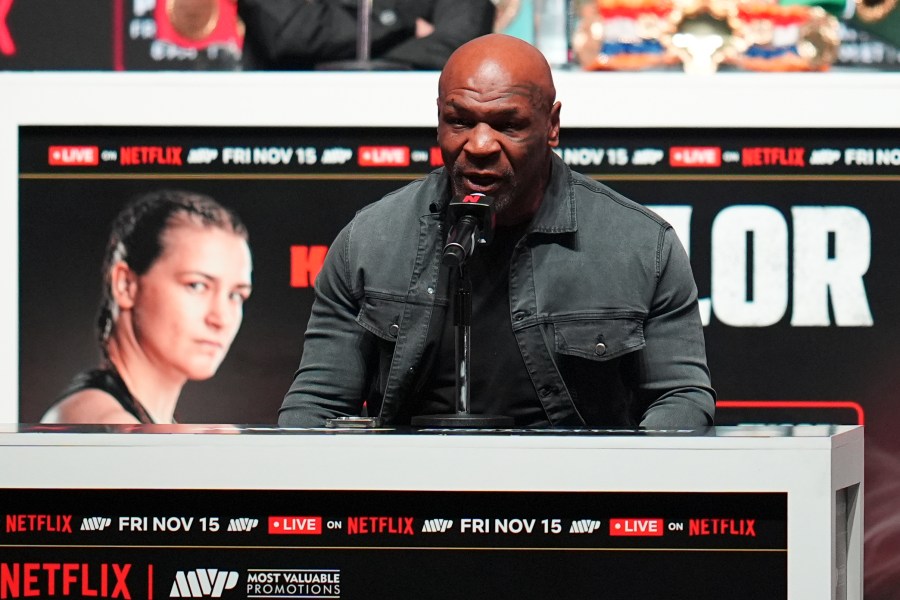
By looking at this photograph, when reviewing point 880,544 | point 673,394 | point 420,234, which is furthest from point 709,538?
point 880,544

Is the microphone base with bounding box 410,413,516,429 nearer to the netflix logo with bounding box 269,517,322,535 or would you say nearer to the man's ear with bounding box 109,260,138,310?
the netflix logo with bounding box 269,517,322,535

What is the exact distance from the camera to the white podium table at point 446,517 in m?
1.30

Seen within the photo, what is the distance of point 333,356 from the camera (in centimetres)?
198

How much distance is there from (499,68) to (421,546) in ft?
2.42

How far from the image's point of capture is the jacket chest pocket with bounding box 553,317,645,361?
190 centimetres

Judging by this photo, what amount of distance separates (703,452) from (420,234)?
0.77 m

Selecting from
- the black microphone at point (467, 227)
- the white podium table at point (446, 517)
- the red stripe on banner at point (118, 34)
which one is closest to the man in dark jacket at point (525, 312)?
the black microphone at point (467, 227)

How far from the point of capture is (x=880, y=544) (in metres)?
2.71

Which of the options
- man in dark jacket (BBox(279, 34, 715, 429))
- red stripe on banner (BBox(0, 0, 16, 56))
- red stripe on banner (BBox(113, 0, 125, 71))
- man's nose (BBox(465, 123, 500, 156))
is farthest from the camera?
red stripe on banner (BBox(113, 0, 125, 71))

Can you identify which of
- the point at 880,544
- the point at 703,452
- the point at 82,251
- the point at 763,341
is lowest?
the point at 880,544

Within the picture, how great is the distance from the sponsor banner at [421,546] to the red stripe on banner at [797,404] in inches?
58.5

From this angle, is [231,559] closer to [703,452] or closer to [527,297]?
[703,452]

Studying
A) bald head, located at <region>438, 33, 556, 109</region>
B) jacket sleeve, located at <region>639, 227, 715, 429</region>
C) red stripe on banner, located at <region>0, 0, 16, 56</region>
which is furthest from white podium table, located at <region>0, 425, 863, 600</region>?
red stripe on banner, located at <region>0, 0, 16, 56</region>

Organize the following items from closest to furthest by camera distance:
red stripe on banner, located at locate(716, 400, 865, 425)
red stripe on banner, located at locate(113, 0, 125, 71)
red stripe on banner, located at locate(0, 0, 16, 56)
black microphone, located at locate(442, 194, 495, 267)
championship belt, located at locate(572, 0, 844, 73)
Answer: black microphone, located at locate(442, 194, 495, 267) < red stripe on banner, located at locate(716, 400, 865, 425) < championship belt, located at locate(572, 0, 844, 73) < red stripe on banner, located at locate(0, 0, 16, 56) < red stripe on banner, located at locate(113, 0, 125, 71)
